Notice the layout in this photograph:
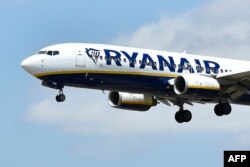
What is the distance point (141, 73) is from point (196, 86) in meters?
4.33

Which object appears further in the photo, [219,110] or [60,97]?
[219,110]

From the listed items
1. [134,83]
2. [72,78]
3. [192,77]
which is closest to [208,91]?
[192,77]

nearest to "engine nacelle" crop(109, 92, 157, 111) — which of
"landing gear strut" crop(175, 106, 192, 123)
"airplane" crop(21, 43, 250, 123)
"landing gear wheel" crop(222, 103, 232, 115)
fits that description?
"airplane" crop(21, 43, 250, 123)

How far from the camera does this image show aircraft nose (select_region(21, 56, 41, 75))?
59.9 metres

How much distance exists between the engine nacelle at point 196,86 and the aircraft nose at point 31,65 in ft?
35.5

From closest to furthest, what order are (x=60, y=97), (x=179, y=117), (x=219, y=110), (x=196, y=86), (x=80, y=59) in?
(x=60, y=97)
(x=80, y=59)
(x=196, y=86)
(x=219, y=110)
(x=179, y=117)

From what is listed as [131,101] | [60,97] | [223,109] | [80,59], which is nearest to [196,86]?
[223,109]

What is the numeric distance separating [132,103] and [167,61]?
6.76m

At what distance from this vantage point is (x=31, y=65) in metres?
60.1

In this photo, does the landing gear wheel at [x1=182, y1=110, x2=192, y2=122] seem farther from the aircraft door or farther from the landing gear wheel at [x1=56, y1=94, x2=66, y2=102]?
the landing gear wheel at [x1=56, y1=94, x2=66, y2=102]

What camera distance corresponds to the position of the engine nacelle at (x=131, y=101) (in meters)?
69.1

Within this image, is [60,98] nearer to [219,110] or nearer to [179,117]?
[219,110]

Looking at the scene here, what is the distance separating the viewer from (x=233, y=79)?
64.8 metres

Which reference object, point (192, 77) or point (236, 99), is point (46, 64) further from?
point (236, 99)
